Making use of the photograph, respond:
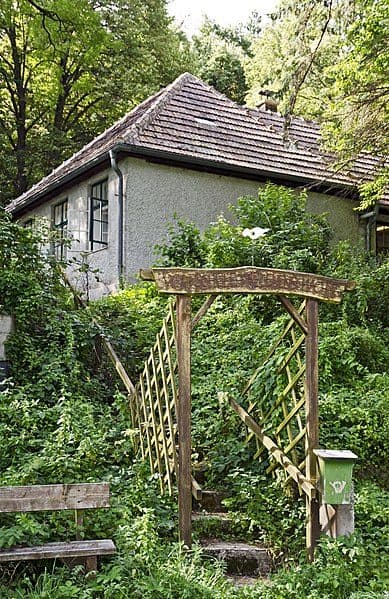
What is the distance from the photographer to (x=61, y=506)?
4.89m

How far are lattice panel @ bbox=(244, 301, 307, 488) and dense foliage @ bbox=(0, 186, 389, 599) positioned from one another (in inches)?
7.2

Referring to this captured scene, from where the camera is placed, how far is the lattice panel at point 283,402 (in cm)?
606

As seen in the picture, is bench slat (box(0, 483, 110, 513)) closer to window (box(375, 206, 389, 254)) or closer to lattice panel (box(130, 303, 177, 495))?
lattice panel (box(130, 303, 177, 495))

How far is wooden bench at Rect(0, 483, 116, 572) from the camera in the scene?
461 cm

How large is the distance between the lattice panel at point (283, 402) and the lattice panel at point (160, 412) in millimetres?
865

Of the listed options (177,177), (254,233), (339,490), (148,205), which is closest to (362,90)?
(254,233)

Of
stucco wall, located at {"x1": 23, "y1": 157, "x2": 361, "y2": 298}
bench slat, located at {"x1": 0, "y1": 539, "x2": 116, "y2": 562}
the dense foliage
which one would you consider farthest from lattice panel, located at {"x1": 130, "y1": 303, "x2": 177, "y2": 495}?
stucco wall, located at {"x1": 23, "y1": 157, "x2": 361, "y2": 298}

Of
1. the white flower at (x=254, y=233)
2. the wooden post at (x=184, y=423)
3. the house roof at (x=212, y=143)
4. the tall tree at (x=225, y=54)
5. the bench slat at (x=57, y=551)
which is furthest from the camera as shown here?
the tall tree at (x=225, y=54)

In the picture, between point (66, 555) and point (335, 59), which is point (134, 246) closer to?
→ point (335, 59)

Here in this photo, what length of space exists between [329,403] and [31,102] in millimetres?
21584

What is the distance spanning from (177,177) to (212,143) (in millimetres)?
1287

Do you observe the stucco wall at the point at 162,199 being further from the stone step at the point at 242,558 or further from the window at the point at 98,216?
the stone step at the point at 242,558

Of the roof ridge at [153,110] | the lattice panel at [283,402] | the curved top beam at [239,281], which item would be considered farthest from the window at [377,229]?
the curved top beam at [239,281]

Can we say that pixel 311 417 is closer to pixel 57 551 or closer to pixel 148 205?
pixel 57 551
